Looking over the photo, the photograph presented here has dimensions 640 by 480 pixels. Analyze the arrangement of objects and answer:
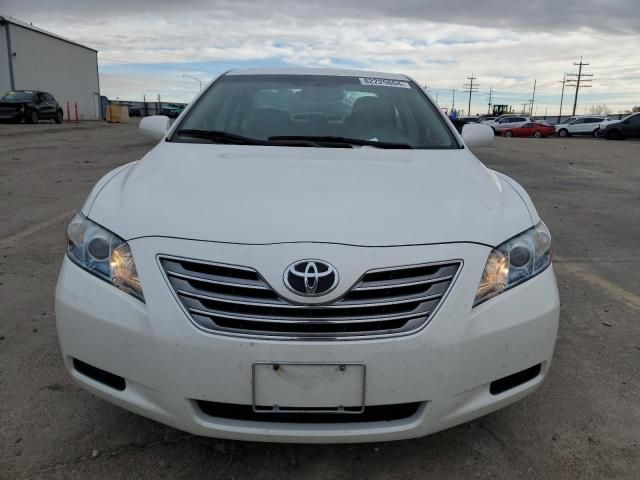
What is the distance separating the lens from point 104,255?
1.91m

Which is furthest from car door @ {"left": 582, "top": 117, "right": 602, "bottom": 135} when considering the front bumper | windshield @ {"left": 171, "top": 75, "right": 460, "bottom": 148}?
the front bumper

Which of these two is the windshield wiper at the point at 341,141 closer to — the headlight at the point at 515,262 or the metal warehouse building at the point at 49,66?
the headlight at the point at 515,262

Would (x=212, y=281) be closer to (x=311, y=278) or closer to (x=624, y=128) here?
(x=311, y=278)

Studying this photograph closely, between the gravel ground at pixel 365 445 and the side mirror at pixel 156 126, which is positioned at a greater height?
the side mirror at pixel 156 126

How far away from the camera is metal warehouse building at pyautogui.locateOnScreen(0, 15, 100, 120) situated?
30953mm

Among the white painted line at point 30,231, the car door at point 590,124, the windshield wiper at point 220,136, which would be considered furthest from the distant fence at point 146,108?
the windshield wiper at point 220,136

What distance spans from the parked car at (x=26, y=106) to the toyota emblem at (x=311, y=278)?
26045 millimetres

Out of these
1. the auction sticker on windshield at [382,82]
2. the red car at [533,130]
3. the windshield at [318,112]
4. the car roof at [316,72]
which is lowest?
the red car at [533,130]

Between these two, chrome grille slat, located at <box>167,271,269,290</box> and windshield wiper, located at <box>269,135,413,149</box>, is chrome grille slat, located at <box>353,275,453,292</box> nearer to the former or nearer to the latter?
chrome grille slat, located at <box>167,271,269,290</box>

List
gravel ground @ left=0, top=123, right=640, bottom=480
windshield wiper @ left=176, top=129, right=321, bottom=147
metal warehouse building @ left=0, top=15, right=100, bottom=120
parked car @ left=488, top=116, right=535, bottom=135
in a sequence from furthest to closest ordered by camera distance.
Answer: parked car @ left=488, top=116, right=535, bottom=135 → metal warehouse building @ left=0, top=15, right=100, bottom=120 → windshield wiper @ left=176, top=129, right=321, bottom=147 → gravel ground @ left=0, top=123, right=640, bottom=480

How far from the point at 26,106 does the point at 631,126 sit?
97.3ft

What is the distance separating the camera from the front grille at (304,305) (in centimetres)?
169

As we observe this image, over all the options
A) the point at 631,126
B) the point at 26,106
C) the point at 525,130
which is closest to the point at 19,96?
the point at 26,106

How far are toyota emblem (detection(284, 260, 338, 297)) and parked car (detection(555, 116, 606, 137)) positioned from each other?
37.4 m
